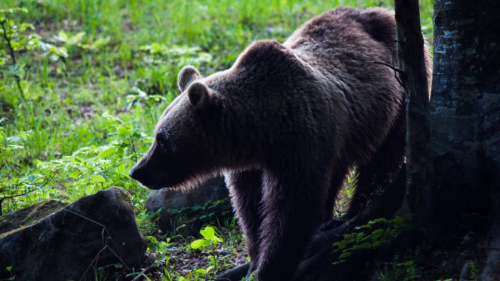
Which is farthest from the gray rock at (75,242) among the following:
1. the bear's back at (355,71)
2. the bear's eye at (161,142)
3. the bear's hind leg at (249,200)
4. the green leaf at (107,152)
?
the bear's back at (355,71)

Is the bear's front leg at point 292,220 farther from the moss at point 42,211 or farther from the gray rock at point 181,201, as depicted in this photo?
the moss at point 42,211

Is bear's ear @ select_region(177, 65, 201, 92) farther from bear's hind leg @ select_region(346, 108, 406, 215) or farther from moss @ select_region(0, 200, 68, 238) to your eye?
bear's hind leg @ select_region(346, 108, 406, 215)

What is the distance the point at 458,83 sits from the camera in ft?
10.1

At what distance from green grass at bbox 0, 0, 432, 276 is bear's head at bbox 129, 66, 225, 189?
106 centimetres

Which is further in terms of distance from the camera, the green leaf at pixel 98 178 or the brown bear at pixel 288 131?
the green leaf at pixel 98 178

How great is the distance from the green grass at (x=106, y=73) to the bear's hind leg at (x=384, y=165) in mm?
2412

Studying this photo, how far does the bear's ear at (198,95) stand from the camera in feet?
11.8

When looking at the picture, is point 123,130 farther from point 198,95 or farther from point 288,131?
point 288,131

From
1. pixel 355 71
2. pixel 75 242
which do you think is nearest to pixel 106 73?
pixel 75 242

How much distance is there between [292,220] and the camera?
355cm

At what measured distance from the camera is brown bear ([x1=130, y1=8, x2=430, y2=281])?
3578mm

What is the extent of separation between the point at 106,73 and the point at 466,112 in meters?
6.98

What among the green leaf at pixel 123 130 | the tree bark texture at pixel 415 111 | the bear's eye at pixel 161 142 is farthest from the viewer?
the green leaf at pixel 123 130

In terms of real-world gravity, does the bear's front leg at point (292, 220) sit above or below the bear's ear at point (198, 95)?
below
